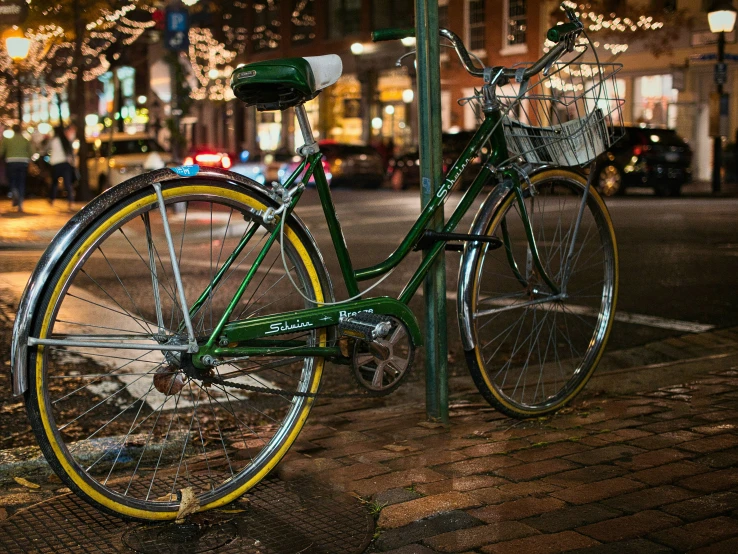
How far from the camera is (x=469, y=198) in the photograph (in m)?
4.24

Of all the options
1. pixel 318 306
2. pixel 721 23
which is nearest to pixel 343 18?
pixel 721 23

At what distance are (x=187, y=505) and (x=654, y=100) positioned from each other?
102 ft

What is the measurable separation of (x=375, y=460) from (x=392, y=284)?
4.84 meters

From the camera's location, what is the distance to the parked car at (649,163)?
23469mm

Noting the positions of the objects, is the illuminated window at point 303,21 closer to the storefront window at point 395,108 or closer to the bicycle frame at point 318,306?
the storefront window at point 395,108

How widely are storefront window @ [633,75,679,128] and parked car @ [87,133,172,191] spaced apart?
1536cm

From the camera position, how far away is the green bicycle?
310 cm

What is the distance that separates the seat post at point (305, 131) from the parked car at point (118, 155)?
1993 cm

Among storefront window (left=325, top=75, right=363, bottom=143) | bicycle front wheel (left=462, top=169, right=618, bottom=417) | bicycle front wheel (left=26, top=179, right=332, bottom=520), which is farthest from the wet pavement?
storefront window (left=325, top=75, right=363, bottom=143)

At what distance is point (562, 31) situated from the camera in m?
4.27

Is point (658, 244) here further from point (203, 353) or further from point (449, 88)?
point (449, 88)

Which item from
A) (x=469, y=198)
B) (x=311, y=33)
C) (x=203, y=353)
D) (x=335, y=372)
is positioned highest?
(x=311, y=33)

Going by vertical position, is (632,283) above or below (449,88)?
below

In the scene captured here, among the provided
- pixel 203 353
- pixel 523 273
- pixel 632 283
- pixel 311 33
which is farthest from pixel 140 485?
pixel 311 33
